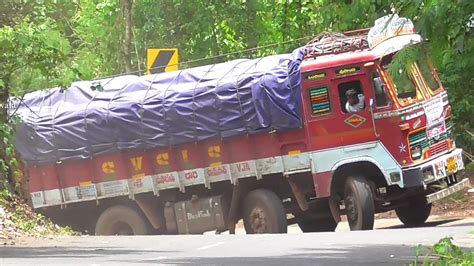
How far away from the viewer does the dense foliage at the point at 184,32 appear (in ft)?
23.7

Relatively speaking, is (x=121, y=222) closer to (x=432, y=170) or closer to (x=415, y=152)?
(x=415, y=152)

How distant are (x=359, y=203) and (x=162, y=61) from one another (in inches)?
237

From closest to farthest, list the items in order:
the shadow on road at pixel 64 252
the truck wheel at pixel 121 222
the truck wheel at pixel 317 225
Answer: the shadow on road at pixel 64 252, the truck wheel at pixel 317 225, the truck wheel at pixel 121 222

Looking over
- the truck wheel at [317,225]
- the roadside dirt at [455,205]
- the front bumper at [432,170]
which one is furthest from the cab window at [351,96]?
the roadside dirt at [455,205]

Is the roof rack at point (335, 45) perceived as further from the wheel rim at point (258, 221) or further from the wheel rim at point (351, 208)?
the wheel rim at point (258, 221)

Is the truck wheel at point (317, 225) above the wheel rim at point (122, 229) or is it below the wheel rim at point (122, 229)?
below

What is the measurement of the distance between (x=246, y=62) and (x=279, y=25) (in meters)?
7.35

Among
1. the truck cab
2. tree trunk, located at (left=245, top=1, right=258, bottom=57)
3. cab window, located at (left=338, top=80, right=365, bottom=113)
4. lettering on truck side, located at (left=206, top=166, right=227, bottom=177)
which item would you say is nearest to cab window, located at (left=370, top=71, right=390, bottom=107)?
the truck cab

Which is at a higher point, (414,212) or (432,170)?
(432,170)

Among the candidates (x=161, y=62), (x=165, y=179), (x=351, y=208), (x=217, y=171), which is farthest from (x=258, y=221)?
(x=161, y=62)

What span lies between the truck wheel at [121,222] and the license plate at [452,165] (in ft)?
19.5

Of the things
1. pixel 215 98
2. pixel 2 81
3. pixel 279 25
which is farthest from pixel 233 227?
pixel 279 25

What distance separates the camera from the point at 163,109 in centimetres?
1916

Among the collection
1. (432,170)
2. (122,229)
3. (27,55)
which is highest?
(27,55)
